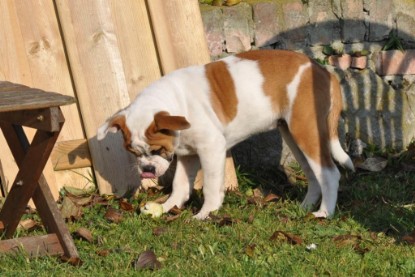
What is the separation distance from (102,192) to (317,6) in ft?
7.48

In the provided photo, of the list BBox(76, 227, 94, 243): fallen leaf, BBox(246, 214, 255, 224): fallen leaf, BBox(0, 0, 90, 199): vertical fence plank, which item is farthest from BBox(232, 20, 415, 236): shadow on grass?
BBox(76, 227, 94, 243): fallen leaf

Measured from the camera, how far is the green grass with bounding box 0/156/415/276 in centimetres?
454

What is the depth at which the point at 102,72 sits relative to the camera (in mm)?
6238

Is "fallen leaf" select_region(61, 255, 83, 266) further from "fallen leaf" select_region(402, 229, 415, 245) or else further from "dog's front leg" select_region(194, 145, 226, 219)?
"fallen leaf" select_region(402, 229, 415, 245)

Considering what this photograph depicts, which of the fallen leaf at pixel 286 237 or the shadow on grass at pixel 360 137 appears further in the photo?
the shadow on grass at pixel 360 137

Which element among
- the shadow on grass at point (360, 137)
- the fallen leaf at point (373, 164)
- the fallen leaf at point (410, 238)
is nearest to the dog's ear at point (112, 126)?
the shadow on grass at point (360, 137)

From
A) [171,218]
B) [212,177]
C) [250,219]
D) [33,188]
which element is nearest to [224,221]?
[250,219]

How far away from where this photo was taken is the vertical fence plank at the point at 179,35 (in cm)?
635

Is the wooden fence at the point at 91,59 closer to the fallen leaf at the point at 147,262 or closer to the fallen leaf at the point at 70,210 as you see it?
the fallen leaf at the point at 70,210

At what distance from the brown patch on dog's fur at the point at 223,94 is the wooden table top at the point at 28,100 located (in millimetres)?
1502

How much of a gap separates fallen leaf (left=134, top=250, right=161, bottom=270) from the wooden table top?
2.94 ft

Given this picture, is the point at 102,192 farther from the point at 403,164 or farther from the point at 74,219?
the point at 403,164

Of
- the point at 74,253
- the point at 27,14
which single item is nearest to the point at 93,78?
the point at 27,14

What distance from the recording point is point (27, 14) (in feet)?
20.2
